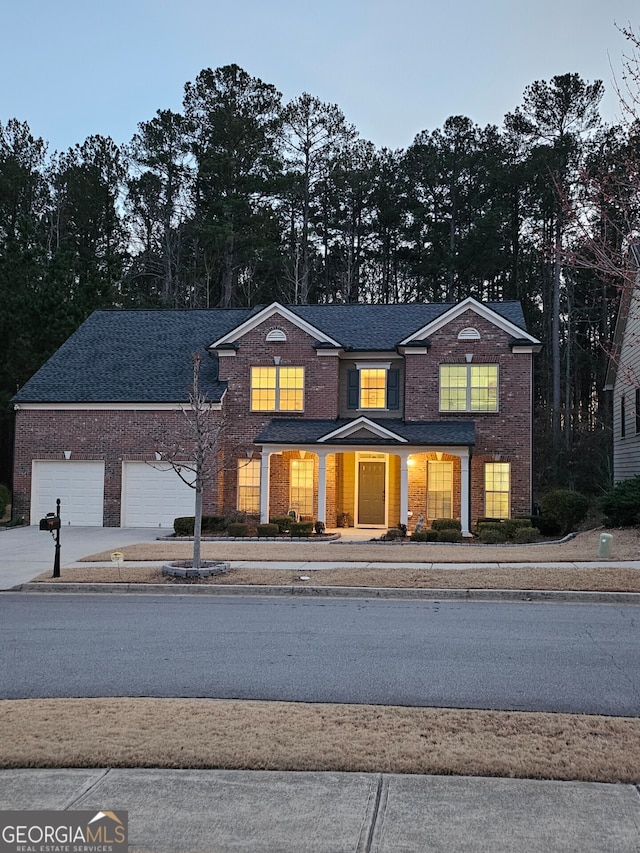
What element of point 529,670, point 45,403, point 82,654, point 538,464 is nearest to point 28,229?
point 45,403

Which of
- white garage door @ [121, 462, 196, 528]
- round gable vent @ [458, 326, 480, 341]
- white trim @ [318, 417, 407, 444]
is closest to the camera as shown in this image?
white trim @ [318, 417, 407, 444]

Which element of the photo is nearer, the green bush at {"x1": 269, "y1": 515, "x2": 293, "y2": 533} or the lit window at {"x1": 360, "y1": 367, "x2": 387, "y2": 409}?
the green bush at {"x1": 269, "y1": 515, "x2": 293, "y2": 533}

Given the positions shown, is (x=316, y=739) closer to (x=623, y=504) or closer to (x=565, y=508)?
(x=623, y=504)

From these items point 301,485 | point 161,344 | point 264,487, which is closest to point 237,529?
point 264,487

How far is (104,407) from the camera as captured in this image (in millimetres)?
26875

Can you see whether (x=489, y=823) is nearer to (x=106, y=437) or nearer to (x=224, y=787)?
(x=224, y=787)

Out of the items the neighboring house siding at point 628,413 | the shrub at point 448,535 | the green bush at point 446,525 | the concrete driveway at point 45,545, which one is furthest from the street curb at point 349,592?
the neighboring house siding at point 628,413

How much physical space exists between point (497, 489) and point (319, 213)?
86.4 feet

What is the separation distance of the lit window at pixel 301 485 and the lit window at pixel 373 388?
2.83 m

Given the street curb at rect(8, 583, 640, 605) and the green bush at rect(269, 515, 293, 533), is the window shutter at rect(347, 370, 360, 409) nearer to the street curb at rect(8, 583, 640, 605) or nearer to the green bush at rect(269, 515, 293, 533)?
the green bush at rect(269, 515, 293, 533)

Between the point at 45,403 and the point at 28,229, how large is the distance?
13.7 metres

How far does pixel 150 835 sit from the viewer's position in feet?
14.6

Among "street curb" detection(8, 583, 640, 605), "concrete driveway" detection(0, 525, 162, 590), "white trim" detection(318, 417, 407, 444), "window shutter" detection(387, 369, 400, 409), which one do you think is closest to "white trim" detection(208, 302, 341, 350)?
"window shutter" detection(387, 369, 400, 409)

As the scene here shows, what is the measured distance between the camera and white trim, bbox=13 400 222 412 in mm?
26578
